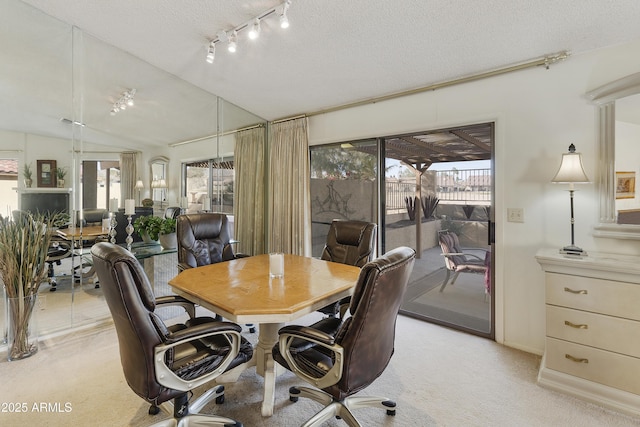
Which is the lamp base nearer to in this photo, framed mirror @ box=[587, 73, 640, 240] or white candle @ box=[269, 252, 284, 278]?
framed mirror @ box=[587, 73, 640, 240]

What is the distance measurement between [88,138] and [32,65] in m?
0.72

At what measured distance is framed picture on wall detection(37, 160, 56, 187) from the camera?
2.83 meters

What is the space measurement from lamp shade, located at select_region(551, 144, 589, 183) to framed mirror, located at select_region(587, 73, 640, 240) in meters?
0.19

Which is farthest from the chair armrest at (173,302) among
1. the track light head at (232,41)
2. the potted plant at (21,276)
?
the track light head at (232,41)

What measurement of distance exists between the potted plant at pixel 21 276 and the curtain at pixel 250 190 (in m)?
2.35

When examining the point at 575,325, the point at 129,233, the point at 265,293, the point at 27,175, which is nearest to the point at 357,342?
the point at 265,293

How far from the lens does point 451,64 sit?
8.66ft

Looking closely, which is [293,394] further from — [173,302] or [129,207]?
[129,207]

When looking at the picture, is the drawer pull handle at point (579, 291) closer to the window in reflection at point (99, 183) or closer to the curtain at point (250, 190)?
the curtain at point (250, 190)

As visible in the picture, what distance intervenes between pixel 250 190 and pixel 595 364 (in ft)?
13.5

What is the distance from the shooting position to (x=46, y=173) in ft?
9.34

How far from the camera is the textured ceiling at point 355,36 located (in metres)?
2.04

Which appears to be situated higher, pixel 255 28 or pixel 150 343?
pixel 255 28

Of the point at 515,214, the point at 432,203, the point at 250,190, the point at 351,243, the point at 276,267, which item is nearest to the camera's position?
the point at 276,267
